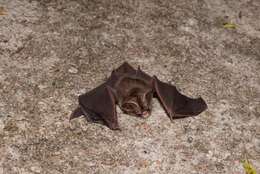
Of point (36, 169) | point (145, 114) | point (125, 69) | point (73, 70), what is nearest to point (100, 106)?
point (145, 114)

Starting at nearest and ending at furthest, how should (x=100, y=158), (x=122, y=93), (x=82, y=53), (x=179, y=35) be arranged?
(x=100, y=158) → (x=122, y=93) → (x=82, y=53) → (x=179, y=35)

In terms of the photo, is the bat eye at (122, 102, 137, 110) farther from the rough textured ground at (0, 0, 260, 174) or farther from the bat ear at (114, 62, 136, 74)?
the bat ear at (114, 62, 136, 74)

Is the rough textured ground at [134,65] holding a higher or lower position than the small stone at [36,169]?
higher

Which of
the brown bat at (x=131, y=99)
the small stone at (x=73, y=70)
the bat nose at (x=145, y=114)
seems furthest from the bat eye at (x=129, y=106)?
the small stone at (x=73, y=70)

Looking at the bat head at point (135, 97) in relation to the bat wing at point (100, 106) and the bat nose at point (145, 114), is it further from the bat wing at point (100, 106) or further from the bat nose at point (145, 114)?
the bat wing at point (100, 106)

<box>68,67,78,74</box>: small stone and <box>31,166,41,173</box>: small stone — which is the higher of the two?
<box>68,67,78,74</box>: small stone

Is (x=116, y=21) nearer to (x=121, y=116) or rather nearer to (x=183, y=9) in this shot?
(x=183, y=9)

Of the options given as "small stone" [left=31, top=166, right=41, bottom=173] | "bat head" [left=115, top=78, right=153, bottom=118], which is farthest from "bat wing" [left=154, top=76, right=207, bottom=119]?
"small stone" [left=31, top=166, right=41, bottom=173]

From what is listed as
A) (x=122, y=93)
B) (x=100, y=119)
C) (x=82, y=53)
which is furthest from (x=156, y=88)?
(x=82, y=53)
